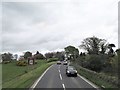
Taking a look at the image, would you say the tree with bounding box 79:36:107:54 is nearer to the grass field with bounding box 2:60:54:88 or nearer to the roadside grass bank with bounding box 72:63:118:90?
the grass field with bounding box 2:60:54:88

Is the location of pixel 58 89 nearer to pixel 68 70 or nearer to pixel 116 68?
pixel 116 68

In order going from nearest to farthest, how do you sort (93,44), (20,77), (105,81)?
1. (105,81)
2. (20,77)
3. (93,44)

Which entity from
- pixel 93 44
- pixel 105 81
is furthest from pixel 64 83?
pixel 93 44

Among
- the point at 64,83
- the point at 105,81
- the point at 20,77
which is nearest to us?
the point at 105,81

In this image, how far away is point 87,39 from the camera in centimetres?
11938

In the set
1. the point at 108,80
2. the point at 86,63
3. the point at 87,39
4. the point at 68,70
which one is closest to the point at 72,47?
the point at 87,39

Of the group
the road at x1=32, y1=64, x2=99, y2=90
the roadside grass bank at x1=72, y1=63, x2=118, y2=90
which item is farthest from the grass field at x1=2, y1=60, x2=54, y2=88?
the roadside grass bank at x1=72, y1=63, x2=118, y2=90

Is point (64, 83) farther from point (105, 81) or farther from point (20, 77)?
point (20, 77)

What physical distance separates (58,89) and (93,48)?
92.0 metres

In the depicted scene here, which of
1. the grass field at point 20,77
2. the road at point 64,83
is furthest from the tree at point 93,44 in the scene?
the road at point 64,83

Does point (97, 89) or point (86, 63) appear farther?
point (86, 63)

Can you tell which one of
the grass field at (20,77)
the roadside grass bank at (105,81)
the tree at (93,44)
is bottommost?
the grass field at (20,77)

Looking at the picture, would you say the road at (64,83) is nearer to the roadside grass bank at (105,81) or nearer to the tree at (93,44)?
the roadside grass bank at (105,81)

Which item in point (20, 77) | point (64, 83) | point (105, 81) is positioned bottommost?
point (20, 77)
